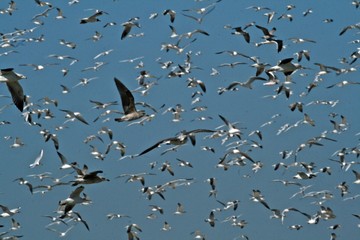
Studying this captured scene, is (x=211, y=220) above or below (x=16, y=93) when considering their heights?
below

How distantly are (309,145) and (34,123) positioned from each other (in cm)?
1392

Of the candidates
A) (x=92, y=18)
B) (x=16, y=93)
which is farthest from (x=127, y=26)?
(x=16, y=93)

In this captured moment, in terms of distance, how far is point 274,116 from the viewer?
36375 mm

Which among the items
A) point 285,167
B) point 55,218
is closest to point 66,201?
point 55,218

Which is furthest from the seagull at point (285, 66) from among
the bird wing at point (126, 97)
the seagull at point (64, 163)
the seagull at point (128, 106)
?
the seagull at point (64, 163)

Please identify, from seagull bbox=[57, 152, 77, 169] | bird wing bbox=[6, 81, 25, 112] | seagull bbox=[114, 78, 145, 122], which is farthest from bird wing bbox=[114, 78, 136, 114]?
seagull bbox=[57, 152, 77, 169]

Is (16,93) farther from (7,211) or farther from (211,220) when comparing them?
(211,220)

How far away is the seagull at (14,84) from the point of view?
15.0 meters

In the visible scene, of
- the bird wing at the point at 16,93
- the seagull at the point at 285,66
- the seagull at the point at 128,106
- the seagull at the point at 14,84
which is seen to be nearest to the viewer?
the seagull at the point at 14,84

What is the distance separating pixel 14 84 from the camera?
15.3m

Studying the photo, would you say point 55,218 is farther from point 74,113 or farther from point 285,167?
point 285,167

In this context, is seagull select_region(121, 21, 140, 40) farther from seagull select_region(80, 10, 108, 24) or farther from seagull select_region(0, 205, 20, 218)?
seagull select_region(0, 205, 20, 218)

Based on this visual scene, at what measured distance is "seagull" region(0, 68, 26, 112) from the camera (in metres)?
15.0

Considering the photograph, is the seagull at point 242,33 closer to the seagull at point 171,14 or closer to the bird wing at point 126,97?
the seagull at point 171,14
